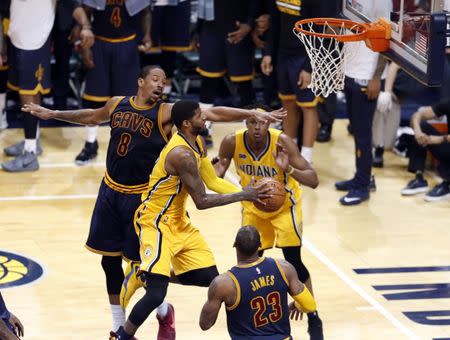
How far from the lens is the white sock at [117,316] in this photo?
25.3ft

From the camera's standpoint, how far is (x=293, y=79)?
1162 centimetres

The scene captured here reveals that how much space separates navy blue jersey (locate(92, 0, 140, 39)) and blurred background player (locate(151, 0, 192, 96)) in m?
1.03

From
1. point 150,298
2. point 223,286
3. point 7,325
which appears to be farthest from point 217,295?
point 7,325

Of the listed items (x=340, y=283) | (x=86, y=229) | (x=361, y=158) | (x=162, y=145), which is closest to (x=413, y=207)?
(x=361, y=158)

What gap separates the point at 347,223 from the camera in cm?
1054

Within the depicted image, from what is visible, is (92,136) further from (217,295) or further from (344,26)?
(217,295)

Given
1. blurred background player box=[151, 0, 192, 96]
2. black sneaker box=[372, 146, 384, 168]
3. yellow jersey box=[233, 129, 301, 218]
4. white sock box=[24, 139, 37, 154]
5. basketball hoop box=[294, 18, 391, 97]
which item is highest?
basketball hoop box=[294, 18, 391, 97]

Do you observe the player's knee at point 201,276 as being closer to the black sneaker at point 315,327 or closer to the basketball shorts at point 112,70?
the black sneaker at point 315,327

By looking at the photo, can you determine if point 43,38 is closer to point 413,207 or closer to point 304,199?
point 304,199

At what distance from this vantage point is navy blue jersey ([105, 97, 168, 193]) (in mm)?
7594

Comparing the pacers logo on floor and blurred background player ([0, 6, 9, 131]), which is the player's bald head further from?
blurred background player ([0, 6, 9, 131])

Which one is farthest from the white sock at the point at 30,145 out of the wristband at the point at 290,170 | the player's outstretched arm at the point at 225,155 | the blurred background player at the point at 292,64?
the wristband at the point at 290,170

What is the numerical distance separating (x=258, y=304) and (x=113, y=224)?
165cm

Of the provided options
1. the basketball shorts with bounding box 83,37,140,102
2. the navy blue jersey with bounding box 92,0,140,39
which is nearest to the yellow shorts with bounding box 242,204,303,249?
the basketball shorts with bounding box 83,37,140,102
